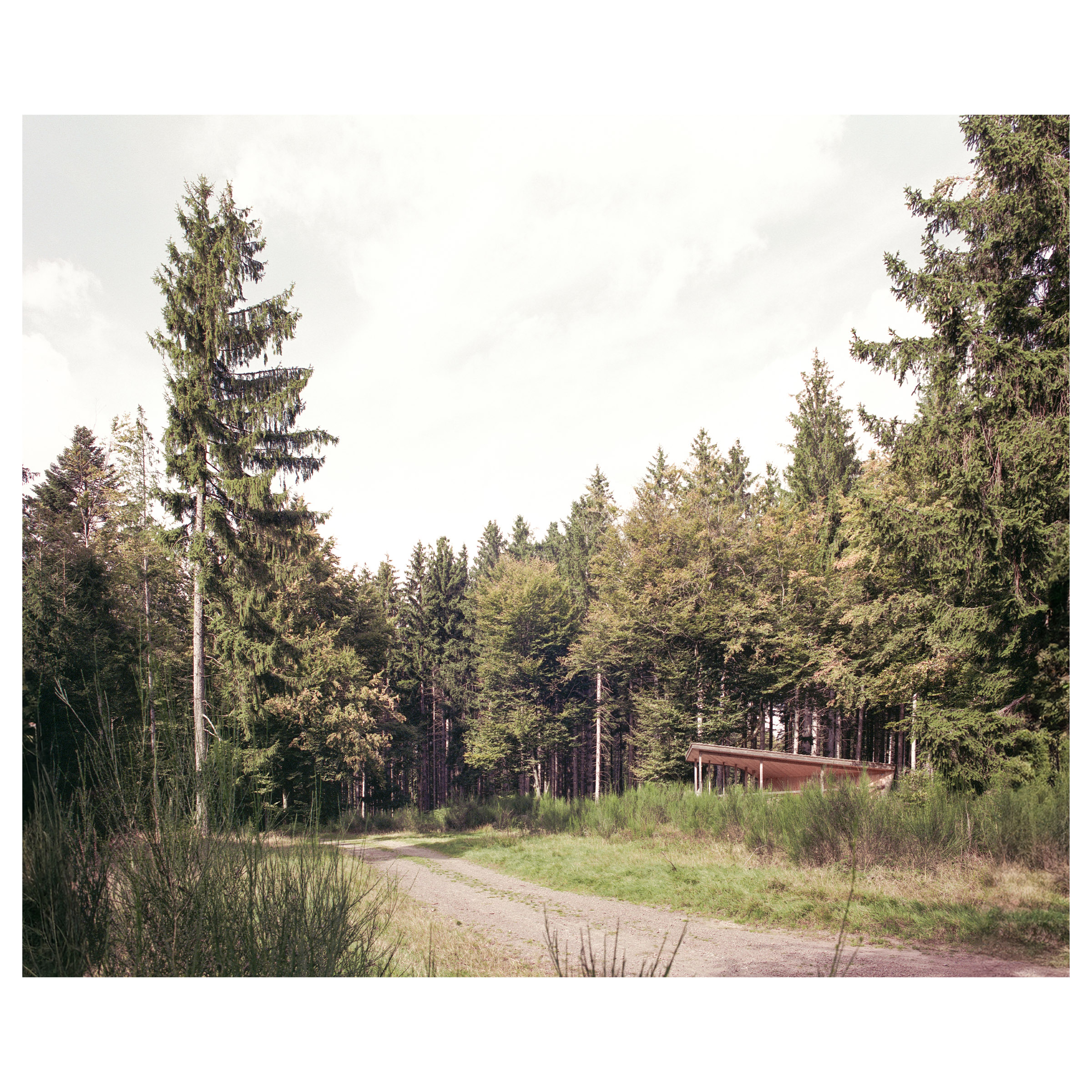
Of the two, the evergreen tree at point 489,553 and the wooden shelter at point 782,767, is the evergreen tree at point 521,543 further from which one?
the wooden shelter at point 782,767

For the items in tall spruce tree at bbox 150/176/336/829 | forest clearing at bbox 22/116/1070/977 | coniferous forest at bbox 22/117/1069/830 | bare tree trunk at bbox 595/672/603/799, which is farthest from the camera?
bare tree trunk at bbox 595/672/603/799

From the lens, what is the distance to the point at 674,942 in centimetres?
482

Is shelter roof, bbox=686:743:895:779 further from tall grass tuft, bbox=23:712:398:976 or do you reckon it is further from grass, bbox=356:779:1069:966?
tall grass tuft, bbox=23:712:398:976

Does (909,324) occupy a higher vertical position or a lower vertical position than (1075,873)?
higher

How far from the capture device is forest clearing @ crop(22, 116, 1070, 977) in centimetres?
319

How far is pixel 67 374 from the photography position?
17.7 feet

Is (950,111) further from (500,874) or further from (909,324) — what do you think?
(500,874)

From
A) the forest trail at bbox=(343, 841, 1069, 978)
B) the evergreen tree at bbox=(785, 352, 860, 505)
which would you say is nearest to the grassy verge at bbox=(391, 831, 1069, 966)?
the forest trail at bbox=(343, 841, 1069, 978)

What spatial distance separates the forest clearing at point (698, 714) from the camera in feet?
10.5

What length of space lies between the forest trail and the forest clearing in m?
0.04

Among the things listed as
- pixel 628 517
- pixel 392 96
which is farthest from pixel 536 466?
pixel 628 517

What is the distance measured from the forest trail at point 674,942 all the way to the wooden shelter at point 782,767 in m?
2.37

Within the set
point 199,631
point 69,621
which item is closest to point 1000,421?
point 69,621

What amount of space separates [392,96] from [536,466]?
3.42m
